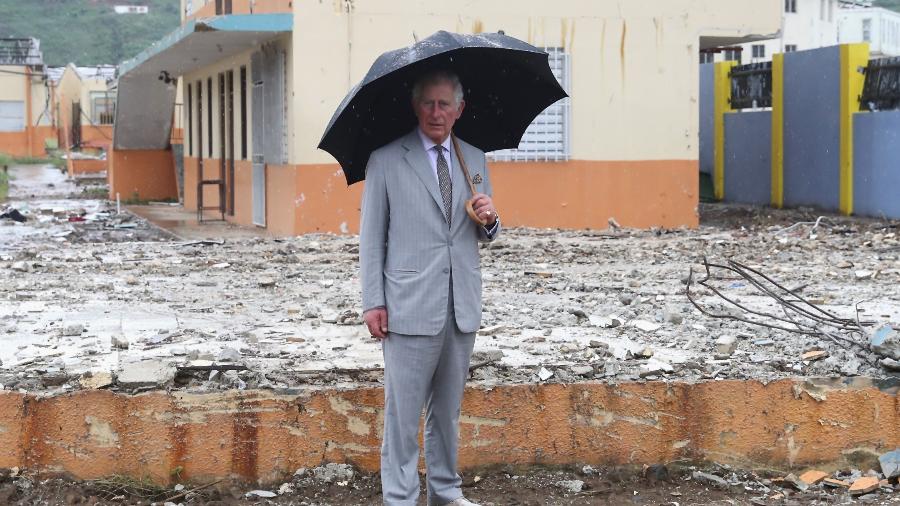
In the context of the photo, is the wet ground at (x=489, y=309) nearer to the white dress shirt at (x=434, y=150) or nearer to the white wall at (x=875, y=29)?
the white dress shirt at (x=434, y=150)

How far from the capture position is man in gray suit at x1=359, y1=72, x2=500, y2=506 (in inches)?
199

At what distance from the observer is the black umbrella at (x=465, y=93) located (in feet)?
16.6

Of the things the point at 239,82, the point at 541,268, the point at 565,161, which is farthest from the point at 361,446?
the point at 239,82

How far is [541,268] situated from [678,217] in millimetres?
6577

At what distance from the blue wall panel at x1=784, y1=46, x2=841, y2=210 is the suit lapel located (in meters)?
16.2

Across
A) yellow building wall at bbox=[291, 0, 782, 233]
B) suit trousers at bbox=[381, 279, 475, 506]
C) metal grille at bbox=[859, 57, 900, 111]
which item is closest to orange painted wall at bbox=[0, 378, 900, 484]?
suit trousers at bbox=[381, 279, 475, 506]

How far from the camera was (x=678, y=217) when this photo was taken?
18297 mm

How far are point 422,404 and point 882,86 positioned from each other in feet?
51.9

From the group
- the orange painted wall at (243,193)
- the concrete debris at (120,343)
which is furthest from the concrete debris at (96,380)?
the orange painted wall at (243,193)

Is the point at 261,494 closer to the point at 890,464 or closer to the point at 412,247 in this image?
the point at 412,247

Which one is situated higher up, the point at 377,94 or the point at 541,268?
the point at 377,94

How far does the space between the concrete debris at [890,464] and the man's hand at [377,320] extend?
291 cm

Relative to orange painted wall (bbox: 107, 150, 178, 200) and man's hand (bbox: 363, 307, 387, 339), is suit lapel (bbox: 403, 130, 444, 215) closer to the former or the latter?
man's hand (bbox: 363, 307, 387, 339)

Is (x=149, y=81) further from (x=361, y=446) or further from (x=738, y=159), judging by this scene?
(x=361, y=446)
